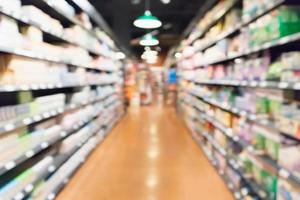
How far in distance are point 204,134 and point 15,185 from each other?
3.98 metres

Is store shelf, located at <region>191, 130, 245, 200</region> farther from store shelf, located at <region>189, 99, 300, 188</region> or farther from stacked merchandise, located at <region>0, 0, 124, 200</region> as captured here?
stacked merchandise, located at <region>0, 0, 124, 200</region>

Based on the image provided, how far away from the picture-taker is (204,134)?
6.12 metres

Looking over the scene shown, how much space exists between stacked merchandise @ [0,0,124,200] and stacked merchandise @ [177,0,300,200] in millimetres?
2098

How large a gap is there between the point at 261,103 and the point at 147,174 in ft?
7.27

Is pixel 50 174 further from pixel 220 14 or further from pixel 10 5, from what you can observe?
pixel 220 14

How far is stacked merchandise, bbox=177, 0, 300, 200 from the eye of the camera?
243 centimetres

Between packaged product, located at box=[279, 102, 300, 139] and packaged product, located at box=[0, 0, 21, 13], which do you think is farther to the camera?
packaged product, located at box=[0, 0, 21, 13]

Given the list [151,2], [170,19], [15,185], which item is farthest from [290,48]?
[170,19]

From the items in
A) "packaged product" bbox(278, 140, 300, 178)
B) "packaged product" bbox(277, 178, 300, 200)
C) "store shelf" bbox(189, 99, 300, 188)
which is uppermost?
"packaged product" bbox(278, 140, 300, 178)

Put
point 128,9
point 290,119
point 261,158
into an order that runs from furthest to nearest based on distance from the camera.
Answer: point 128,9 < point 261,158 < point 290,119

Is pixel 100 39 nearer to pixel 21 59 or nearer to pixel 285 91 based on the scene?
pixel 21 59

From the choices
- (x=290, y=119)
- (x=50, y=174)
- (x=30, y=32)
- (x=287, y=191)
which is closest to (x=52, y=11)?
(x=30, y=32)

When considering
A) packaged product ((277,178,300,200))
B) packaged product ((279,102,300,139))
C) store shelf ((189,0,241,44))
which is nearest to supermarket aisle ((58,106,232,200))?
packaged product ((277,178,300,200))

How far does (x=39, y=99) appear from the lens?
11.2 feet
